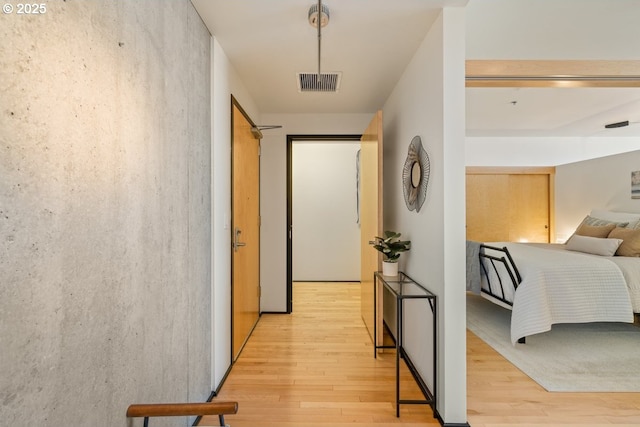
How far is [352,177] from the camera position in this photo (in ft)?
18.5

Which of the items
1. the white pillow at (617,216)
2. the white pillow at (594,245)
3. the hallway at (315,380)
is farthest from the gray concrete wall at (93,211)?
the white pillow at (617,216)

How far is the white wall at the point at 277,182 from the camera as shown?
12.5ft

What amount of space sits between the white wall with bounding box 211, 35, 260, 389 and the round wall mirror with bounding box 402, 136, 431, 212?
4.68 ft

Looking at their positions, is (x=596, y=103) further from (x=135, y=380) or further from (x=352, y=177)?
(x=135, y=380)

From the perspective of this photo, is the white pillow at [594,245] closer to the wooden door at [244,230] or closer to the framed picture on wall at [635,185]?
the framed picture on wall at [635,185]

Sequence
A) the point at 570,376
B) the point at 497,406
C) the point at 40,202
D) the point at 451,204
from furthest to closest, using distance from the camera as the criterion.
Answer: the point at 570,376
the point at 497,406
the point at 451,204
the point at 40,202

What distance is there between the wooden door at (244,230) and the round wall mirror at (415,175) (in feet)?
4.63

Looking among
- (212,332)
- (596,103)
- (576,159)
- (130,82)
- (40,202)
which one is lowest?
(212,332)

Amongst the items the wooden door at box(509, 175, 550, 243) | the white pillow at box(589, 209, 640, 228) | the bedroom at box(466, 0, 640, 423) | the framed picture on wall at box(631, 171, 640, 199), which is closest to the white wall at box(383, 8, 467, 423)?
the bedroom at box(466, 0, 640, 423)

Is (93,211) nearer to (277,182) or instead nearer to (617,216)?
(277,182)

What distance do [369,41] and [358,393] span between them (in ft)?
7.99

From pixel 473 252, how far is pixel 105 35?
152 inches

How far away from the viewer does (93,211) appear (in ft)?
3.22

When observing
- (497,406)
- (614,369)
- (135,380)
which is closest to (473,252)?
(614,369)
